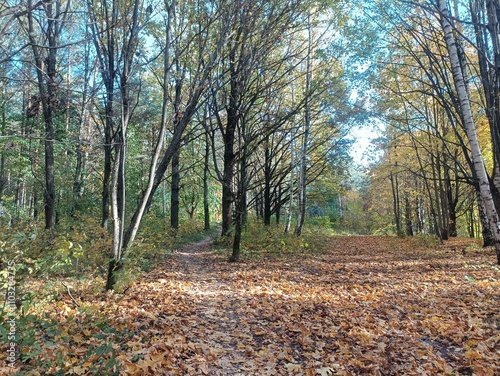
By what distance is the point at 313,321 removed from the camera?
4918 millimetres

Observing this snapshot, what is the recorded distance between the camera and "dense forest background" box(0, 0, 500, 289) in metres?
6.29

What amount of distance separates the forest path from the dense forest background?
143 cm

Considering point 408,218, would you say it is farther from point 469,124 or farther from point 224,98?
point 224,98

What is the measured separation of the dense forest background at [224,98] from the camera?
20.6 feet

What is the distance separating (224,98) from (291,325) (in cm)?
722

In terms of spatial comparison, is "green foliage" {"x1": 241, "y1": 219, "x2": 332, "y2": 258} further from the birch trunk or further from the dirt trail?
the birch trunk

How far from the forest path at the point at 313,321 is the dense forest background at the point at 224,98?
143 centimetres

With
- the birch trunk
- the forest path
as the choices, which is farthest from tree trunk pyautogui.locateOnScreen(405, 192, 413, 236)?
the birch trunk

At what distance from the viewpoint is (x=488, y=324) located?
4.41 m

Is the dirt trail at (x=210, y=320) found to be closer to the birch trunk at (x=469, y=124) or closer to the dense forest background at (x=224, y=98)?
the dense forest background at (x=224, y=98)

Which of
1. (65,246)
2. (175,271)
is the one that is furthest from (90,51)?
(65,246)

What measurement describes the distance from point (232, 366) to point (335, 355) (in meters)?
1.24

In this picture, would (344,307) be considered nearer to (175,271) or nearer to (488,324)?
(488,324)

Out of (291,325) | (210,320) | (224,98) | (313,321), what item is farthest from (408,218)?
(210,320)
